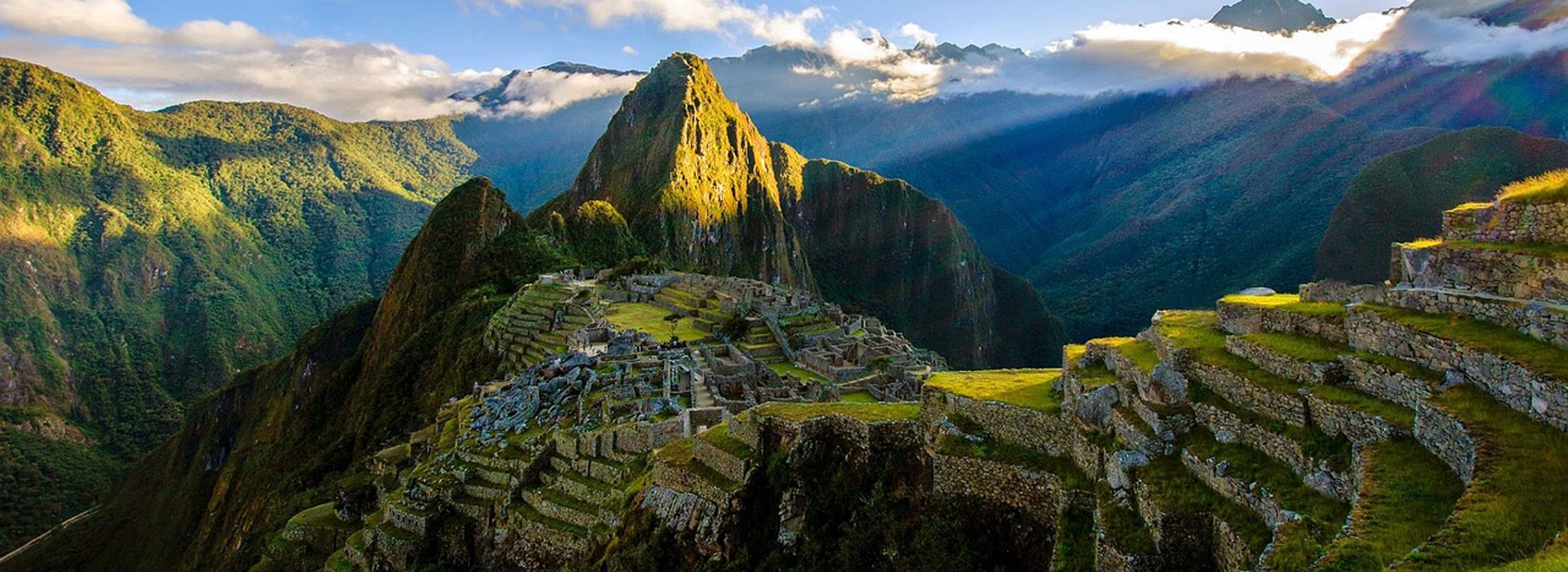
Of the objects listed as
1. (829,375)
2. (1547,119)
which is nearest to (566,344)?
(829,375)

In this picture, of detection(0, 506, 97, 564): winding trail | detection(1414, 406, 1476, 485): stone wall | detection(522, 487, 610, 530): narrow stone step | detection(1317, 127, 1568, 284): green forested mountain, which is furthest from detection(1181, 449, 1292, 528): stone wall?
detection(1317, 127, 1568, 284): green forested mountain

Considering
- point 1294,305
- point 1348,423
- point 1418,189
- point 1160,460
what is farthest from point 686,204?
point 1348,423

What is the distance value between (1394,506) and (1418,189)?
15250cm

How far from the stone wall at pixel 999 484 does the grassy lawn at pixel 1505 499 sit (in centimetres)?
516

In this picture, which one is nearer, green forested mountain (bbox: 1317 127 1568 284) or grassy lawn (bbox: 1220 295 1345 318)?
grassy lawn (bbox: 1220 295 1345 318)

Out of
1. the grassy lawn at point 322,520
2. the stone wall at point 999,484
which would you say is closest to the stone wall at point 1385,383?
the stone wall at point 999,484

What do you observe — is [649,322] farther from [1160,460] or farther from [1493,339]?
[1493,339]

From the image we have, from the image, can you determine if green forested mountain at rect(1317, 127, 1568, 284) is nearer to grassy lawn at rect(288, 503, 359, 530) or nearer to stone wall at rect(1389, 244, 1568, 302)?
stone wall at rect(1389, 244, 1568, 302)

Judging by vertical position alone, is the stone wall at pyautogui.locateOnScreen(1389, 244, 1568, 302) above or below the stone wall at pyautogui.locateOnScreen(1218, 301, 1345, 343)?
above

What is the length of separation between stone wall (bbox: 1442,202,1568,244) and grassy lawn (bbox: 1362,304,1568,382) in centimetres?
163

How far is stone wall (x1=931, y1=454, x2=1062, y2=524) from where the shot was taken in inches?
459

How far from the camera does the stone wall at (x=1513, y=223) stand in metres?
9.30

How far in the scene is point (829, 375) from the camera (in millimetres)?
37125

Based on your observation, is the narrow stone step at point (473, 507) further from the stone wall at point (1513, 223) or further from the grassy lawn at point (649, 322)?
the grassy lawn at point (649, 322)
